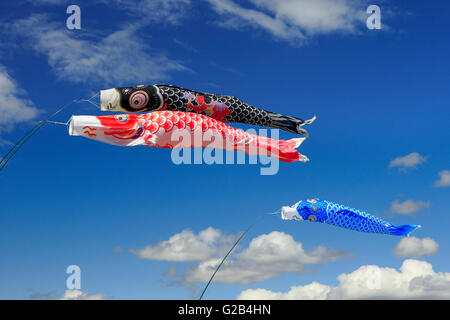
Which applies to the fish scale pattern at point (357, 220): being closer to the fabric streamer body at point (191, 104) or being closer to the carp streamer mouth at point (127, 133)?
the fabric streamer body at point (191, 104)

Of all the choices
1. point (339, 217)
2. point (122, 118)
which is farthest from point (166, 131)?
point (339, 217)

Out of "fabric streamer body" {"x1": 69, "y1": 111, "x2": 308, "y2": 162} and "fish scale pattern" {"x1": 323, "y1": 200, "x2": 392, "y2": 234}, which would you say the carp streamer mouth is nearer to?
"fabric streamer body" {"x1": 69, "y1": 111, "x2": 308, "y2": 162}

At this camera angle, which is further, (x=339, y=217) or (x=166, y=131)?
(x=339, y=217)

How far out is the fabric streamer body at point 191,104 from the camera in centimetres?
869

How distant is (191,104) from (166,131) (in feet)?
2.77

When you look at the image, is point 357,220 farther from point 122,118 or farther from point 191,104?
point 122,118

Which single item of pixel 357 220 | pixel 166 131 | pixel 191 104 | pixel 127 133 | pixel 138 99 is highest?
pixel 191 104

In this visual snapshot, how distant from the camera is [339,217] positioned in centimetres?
1157

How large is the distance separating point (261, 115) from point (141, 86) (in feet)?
8.95

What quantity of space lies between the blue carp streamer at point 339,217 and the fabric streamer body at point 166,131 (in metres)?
2.19
